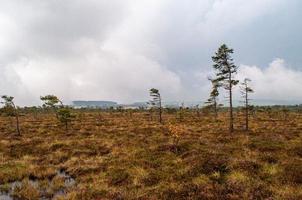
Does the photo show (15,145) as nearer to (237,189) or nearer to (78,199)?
(78,199)

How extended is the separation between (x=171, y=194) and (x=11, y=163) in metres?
13.9

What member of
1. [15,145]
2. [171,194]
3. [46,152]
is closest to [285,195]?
[171,194]

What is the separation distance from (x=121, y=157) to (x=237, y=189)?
1161cm

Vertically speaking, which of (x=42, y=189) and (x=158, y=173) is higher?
(x=158, y=173)

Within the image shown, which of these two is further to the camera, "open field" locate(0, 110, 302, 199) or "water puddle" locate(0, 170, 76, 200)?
"water puddle" locate(0, 170, 76, 200)

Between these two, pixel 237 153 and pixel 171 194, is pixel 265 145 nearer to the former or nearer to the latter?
pixel 237 153

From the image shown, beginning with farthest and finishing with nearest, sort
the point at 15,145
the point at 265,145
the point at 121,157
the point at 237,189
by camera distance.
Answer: the point at 15,145
the point at 265,145
the point at 121,157
the point at 237,189

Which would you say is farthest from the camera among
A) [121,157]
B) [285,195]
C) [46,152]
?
[46,152]

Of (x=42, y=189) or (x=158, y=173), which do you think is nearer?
(x=42, y=189)

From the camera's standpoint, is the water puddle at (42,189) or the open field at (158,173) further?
the water puddle at (42,189)

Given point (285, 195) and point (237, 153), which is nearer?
point (285, 195)

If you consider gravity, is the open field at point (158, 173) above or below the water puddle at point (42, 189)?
above

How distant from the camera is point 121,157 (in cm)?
2402

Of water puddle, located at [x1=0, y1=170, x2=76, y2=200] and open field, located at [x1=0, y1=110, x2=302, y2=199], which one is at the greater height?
open field, located at [x1=0, y1=110, x2=302, y2=199]
